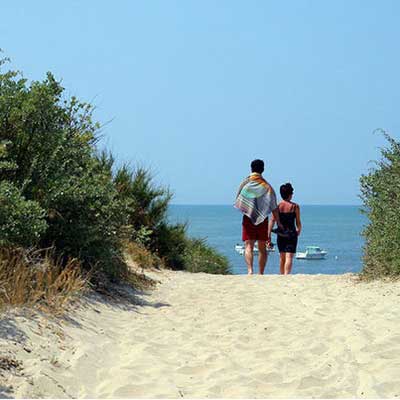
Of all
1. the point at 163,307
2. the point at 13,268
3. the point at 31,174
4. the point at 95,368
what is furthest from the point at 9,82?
the point at 95,368

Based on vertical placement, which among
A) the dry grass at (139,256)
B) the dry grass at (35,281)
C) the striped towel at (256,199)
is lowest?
the dry grass at (35,281)

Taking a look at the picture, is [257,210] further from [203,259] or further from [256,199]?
[203,259]

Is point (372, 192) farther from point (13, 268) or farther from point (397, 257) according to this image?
point (13, 268)

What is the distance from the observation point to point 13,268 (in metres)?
8.02

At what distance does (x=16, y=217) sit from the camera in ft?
27.3

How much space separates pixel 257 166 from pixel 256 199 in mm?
614

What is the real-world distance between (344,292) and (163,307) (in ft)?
9.21

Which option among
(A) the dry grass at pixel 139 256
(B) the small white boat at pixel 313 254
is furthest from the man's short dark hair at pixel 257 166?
(B) the small white boat at pixel 313 254

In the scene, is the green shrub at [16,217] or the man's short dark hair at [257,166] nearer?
the green shrub at [16,217]

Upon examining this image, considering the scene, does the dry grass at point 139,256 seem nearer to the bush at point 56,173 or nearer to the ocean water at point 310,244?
the ocean water at point 310,244

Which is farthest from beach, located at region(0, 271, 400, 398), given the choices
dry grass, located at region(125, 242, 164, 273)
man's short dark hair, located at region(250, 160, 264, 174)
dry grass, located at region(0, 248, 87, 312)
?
man's short dark hair, located at region(250, 160, 264, 174)

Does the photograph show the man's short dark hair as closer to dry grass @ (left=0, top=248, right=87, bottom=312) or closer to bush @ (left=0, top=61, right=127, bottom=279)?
bush @ (left=0, top=61, right=127, bottom=279)

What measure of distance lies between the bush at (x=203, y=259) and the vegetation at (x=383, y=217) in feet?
15.3

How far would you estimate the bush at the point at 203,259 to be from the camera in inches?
635
